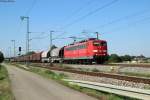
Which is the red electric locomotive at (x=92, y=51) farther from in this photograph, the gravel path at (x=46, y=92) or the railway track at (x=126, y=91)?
the railway track at (x=126, y=91)

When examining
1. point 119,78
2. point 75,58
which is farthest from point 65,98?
point 75,58

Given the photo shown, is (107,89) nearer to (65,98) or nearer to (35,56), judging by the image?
(65,98)

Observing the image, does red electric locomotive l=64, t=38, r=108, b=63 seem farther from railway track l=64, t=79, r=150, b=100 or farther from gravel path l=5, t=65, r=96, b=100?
railway track l=64, t=79, r=150, b=100

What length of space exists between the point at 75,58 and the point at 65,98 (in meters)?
44.9

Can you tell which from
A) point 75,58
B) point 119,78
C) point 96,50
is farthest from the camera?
point 75,58

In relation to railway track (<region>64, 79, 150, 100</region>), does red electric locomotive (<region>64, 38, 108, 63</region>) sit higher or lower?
higher

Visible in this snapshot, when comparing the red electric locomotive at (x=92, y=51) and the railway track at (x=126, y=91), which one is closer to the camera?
the railway track at (x=126, y=91)

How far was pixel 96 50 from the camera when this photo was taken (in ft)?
170

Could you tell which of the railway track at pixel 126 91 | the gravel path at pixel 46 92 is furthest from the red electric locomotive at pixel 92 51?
the railway track at pixel 126 91

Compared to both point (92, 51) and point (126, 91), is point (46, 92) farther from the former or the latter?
point (92, 51)

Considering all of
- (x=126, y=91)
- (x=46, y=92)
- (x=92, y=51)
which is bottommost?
(x=46, y=92)

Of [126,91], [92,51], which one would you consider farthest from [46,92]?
[92,51]

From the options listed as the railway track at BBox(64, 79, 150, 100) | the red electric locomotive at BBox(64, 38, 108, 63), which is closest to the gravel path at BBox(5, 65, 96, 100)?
the railway track at BBox(64, 79, 150, 100)

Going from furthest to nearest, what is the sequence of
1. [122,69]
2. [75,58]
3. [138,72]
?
[75,58], [122,69], [138,72]
